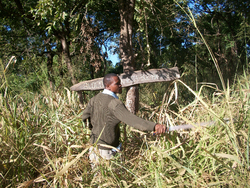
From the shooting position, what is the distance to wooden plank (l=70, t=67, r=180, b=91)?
4180 mm

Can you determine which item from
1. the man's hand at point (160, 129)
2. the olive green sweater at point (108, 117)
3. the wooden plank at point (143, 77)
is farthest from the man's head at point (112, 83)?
the wooden plank at point (143, 77)

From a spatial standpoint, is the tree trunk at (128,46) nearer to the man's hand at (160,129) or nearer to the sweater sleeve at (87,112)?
the sweater sleeve at (87,112)

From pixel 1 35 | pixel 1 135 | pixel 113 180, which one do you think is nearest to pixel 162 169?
pixel 113 180

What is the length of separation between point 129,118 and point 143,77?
2.51 metres

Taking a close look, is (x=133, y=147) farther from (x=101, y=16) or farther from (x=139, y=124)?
(x=101, y=16)

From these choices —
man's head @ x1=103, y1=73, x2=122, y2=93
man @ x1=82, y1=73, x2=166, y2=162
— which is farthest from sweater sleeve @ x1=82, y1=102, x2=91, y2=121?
man's head @ x1=103, y1=73, x2=122, y2=93

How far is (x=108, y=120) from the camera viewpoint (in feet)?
7.11

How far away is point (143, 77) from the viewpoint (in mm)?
4371

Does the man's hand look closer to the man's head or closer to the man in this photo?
the man

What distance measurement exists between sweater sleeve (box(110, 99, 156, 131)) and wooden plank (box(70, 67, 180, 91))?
231cm

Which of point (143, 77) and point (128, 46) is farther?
point (128, 46)

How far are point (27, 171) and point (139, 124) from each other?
4.13 ft

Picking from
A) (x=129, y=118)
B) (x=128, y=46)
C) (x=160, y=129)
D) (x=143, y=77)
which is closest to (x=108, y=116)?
(x=129, y=118)

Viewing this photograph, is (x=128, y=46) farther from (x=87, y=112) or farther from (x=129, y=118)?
(x=129, y=118)
